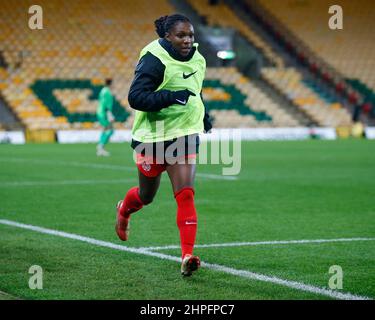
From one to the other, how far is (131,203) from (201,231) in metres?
1.73

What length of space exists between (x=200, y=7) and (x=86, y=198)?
29.4 meters

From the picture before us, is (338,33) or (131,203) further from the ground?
(338,33)

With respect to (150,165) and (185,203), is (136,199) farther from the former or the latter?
(185,203)

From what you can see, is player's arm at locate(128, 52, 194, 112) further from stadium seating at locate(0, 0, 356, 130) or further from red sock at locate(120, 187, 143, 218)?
stadium seating at locate(0, 0, 356, 130)

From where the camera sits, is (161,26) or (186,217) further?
(161,26)

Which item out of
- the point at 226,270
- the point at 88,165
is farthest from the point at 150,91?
the point at 88,165

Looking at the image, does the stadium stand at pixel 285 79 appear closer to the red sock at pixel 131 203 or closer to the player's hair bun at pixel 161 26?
the red sock at pixel 131 203

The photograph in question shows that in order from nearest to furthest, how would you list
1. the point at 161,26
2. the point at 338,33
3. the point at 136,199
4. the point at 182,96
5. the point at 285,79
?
the point at 182,96
the point at 161,26
the point at 136,199
the point at 285,79
the point at 338,33

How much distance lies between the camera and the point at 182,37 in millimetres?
7035

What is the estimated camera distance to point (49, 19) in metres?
37.4

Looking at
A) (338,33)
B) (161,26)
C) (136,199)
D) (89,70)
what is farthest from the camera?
(338,33)

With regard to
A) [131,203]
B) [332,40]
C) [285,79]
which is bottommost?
[131,203]

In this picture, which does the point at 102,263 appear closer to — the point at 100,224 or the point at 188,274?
the point at 188,274

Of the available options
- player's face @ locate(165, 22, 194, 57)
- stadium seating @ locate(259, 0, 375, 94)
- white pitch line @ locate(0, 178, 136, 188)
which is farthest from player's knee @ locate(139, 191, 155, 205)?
stadium seating @ locate(259, 0, 375, 94)
